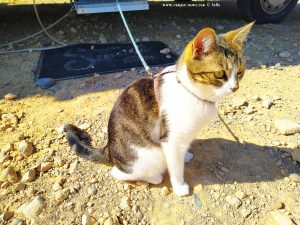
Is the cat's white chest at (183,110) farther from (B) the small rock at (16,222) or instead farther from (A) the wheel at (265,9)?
(A) the wheel at (265,9)

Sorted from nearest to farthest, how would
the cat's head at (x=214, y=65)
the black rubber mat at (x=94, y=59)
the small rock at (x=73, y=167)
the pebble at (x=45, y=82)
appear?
the cat's head at (x=214, y=65) < the small rock at (x=73, y=167) < the pebble at (x=45, y=82) < the black rubber mat at (x=94, y=59)

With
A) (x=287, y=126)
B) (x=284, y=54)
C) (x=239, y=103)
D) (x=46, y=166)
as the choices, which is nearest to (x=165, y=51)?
(x=239, y=103)

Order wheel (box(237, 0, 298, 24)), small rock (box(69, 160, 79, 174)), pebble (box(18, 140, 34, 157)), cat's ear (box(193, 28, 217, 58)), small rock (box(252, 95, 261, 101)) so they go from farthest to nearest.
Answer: wheel (box(237, 0, 298, 24)), small rock (box(252, 95, 261, 101)), pebble (box(18, 140, 34, 157)), small rock (box(69, 160, 79, 174)), cat's ear (box(193, 28, 217, 58))

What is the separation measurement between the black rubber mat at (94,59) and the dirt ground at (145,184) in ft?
0.50

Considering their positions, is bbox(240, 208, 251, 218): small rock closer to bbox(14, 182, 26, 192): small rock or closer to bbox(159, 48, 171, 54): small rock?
bbox(14, 182, 26, 192): small rock

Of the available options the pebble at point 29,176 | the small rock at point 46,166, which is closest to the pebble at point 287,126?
the small rock at point 46,166

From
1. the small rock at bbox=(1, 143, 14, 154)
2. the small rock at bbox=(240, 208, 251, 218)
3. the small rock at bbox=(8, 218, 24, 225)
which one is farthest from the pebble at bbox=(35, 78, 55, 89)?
the small rock at bbox=(240, 208, 251, 218)

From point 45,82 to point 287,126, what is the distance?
2692mm

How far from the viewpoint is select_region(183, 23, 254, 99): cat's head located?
2002mm

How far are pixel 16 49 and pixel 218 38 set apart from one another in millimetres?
3412

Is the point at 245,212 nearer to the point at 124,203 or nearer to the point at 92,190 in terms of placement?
the point at 124,203

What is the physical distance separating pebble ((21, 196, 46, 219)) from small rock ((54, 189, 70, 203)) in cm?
10

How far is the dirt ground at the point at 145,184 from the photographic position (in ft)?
8.13

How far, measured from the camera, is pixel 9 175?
8.87 feet
